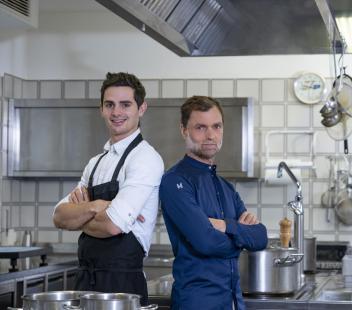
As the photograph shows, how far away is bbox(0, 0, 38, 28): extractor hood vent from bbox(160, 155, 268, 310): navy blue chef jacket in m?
2.46

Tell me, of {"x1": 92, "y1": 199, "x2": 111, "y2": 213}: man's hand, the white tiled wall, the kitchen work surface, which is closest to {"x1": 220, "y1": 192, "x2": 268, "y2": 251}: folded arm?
{"x1": 92, "y1": 199, "x2": 111, "y2": 213}: man's hand

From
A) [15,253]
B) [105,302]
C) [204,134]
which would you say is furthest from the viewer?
[15,253]

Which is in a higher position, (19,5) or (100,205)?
(19,5)

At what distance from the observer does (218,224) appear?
293 cm

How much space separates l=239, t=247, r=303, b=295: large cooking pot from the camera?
133 inches

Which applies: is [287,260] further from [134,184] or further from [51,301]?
[51,301]

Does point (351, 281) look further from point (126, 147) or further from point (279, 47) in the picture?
point (126, 147)

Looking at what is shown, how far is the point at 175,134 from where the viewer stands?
20.4 feet

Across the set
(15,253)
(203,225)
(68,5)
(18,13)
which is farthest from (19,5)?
(203,225)

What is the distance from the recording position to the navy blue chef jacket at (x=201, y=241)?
2877 mm

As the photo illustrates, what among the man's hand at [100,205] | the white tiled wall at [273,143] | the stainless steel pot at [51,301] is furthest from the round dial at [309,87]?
the stainless steel pot at [51,301]

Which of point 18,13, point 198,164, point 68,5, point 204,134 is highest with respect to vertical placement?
point 68,5

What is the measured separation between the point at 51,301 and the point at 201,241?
30.3 inches

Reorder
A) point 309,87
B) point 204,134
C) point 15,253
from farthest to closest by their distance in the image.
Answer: point 309,87
point 15,253
point 204,134
